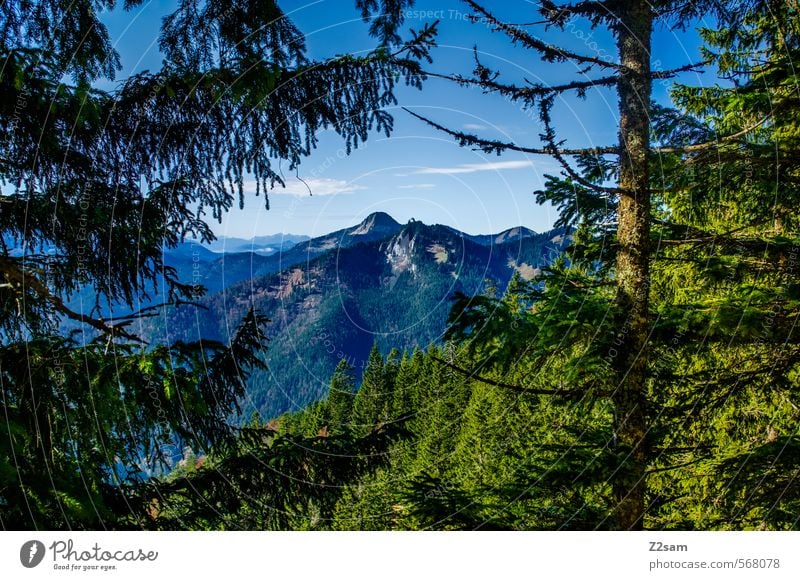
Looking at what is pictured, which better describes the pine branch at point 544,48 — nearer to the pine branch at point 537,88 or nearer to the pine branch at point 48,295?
the pine branch at point 537,88

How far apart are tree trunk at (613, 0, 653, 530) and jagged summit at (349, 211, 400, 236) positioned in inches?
93.6

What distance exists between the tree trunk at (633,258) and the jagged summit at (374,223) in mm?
2377

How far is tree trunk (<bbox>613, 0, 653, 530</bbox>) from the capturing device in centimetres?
477

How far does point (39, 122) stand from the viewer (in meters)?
3.94

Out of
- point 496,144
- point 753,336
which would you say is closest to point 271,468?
point 496,144

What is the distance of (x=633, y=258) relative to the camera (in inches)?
192

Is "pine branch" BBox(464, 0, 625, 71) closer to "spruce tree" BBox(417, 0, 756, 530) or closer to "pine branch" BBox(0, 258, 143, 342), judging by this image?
"spruce tree" BBox(417, 0, 756, 530)

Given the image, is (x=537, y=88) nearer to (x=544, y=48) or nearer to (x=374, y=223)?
(x=544, y=48)

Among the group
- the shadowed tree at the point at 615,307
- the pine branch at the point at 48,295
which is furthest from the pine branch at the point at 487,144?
the pine branch at the point at 48,295

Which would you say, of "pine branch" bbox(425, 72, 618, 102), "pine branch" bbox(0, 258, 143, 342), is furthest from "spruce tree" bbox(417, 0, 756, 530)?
"pine branch" bbox(0, 258, 143, 342)

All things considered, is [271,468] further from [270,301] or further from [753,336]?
[753,336]

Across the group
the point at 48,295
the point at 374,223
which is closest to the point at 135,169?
the point at 48,295

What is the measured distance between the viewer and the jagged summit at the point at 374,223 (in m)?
4.06
